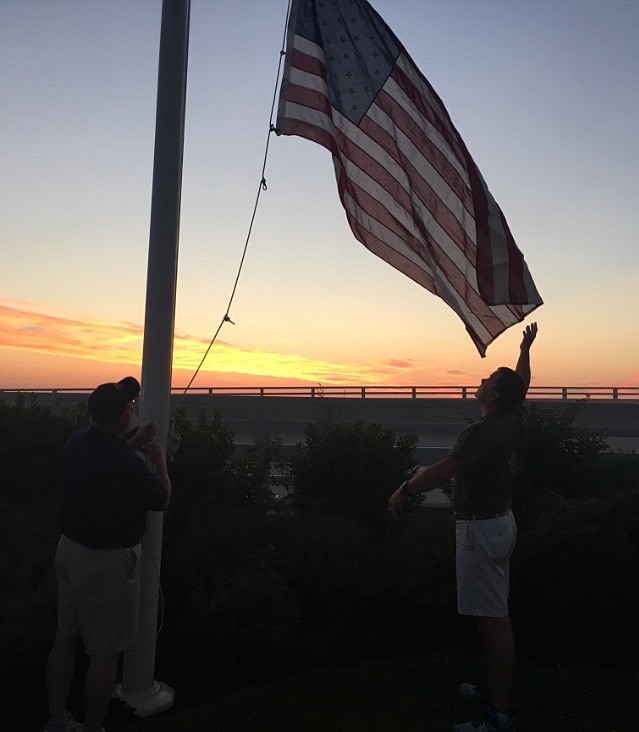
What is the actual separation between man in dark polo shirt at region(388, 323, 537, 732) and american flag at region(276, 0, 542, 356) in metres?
1.41

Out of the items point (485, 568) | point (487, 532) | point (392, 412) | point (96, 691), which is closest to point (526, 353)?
point (487, 532)

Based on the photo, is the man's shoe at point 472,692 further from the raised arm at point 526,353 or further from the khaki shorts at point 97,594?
the khaki shorts at point 97,594

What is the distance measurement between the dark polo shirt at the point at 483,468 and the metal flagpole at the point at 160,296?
1.96 meters

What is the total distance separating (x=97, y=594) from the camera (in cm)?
394

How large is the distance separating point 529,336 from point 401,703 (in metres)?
2.76

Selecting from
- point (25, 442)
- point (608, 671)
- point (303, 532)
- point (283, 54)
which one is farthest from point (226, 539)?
point (283, 54)

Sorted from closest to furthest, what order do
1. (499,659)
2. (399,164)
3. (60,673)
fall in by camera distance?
(60,673), (499,659), (399,164)

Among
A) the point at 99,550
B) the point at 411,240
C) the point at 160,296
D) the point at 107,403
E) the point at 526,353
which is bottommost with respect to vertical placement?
the point at 99,550

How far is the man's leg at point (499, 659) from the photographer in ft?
14.3

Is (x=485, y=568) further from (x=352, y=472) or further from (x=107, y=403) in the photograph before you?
(x=352, y=472)

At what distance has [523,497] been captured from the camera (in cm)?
763

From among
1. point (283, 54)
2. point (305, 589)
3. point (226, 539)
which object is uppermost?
point (283, 54)

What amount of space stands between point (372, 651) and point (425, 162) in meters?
3.94

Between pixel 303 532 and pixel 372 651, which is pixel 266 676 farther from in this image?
pixel 303 532
